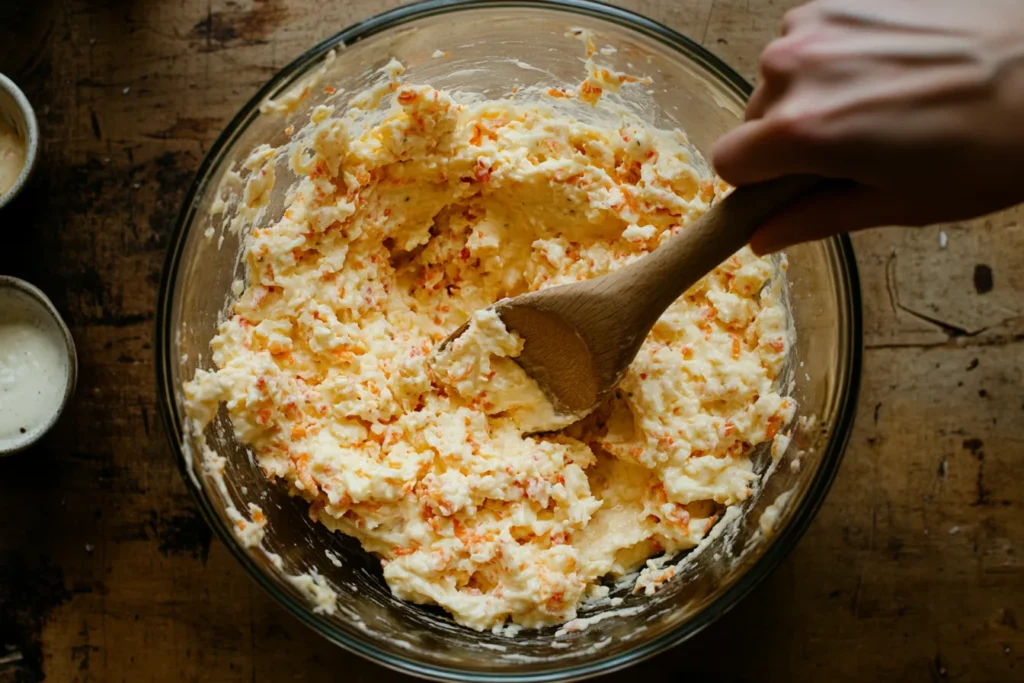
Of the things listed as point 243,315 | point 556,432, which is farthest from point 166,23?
point 556,432

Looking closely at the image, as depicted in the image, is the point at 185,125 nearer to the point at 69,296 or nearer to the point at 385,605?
the point at 69,296

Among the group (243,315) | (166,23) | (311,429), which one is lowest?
(311,429)

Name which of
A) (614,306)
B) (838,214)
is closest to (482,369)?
(614,306)

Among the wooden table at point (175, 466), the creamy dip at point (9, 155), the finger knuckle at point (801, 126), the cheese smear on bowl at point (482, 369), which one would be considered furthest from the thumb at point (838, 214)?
the creamy dip at point (9, 155)

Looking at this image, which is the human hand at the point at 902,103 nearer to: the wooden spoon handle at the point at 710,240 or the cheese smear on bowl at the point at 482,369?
the wooden spoon handle at the point at 710,240

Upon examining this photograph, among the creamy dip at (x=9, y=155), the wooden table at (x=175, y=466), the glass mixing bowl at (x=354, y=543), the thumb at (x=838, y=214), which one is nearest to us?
the thumb at (x=838, y=214)

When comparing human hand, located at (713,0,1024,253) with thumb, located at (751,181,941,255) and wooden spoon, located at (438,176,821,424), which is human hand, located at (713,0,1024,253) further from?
wooden spoon, located at (438,176,821,424)

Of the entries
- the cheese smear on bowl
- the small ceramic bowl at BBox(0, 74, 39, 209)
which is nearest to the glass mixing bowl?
the cheese smear on bowl
